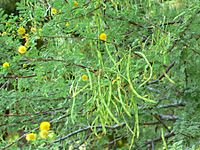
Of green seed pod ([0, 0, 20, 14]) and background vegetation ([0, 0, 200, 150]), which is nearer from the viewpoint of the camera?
background vegetation ([0, 0, 200, 150])

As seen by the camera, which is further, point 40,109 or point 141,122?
point 141,122

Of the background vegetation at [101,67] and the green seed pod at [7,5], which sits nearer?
the background vegetation at [101,67]

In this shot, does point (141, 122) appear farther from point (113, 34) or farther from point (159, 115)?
point (113, 34)

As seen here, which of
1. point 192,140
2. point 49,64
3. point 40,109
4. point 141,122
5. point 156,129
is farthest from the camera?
point 156,129

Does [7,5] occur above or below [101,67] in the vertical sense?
above

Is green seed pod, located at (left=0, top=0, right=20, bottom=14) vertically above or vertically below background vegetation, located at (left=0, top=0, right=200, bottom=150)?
above

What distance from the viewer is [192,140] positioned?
161 centimetres

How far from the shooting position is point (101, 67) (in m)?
1.02

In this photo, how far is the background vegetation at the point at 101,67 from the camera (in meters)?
1.09

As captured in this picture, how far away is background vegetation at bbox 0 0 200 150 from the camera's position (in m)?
1.09

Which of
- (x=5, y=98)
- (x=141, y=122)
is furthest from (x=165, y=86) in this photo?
(x=5, y=98)

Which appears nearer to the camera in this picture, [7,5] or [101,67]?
[101,67]

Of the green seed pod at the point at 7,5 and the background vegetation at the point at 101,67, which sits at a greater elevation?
the green seed pod at the point at 7,5

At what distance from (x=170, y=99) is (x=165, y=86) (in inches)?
2.8
